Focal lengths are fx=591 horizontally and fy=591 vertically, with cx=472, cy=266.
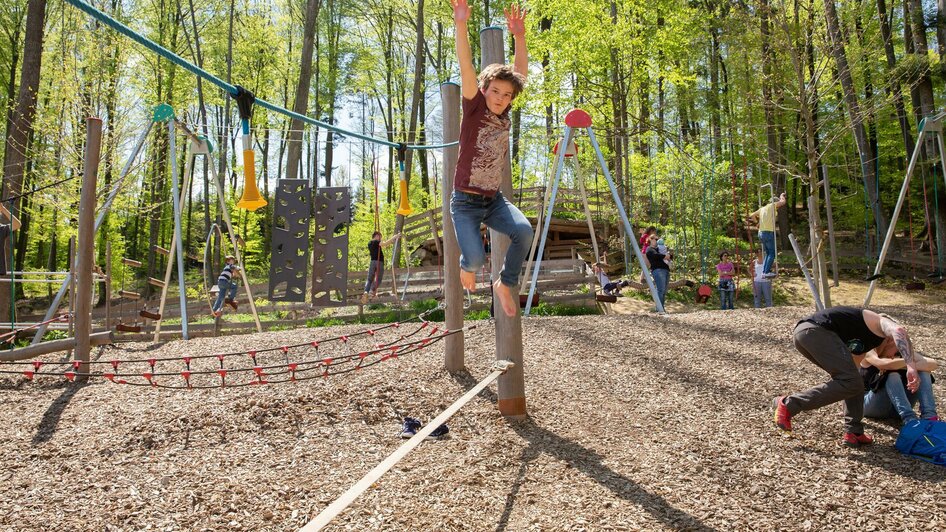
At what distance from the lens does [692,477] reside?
3494 millimetres

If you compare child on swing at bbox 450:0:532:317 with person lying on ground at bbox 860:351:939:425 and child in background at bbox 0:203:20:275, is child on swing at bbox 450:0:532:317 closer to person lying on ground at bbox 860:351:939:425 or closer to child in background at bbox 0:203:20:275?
person lying on ground at bbox 860:351:939:425

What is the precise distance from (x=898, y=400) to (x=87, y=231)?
7.07m

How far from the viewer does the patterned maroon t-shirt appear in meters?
3.57

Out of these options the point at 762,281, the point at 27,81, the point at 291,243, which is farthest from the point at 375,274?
the point at 27,81

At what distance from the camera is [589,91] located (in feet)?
50.2

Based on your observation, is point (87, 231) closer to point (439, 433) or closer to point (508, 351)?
point (439, 433)

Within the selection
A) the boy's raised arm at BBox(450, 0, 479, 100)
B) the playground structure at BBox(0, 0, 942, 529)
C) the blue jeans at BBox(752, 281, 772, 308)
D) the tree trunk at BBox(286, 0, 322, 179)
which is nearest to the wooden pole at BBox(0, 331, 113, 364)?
the playground structure at BBox(0, 0, 942, 529)

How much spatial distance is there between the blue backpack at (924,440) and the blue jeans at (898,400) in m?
0.17

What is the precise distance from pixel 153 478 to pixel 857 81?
18223mm

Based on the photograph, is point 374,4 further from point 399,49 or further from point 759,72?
point 759,72

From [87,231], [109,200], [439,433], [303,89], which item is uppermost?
[303,89]

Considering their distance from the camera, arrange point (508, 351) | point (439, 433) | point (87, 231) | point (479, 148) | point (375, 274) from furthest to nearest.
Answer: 1. point (375, 274)
2. point (87, 231)
3. point (508, 351)
4. point (439, 433)
5. point (479, 148)

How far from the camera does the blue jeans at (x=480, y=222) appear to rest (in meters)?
3.59

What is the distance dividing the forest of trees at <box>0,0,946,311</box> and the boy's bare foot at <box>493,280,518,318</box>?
5.08 m
